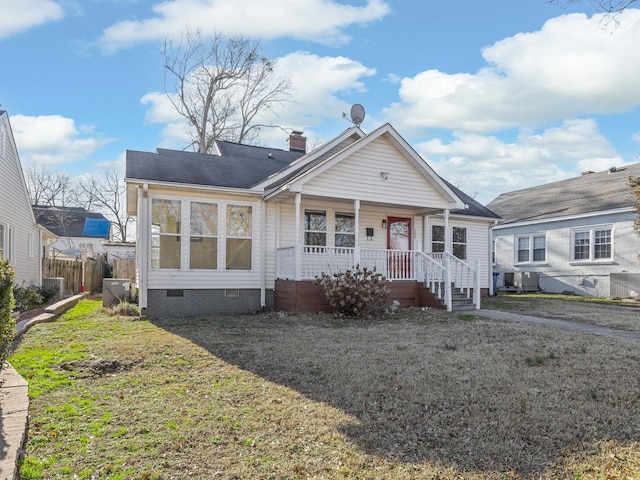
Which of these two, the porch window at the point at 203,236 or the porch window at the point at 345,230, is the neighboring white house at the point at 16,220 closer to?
the porch window at the point at 203,236

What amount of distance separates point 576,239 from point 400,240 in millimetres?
10111

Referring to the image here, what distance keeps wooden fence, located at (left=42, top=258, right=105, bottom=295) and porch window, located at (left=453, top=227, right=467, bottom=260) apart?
15197 mm

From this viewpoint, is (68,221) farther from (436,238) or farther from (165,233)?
(436,238)

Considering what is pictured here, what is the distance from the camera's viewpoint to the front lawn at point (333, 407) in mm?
3348

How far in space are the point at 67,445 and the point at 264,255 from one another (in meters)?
8.76

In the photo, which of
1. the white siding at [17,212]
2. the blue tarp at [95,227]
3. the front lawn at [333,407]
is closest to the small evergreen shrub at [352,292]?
the front lawn at [333,407]

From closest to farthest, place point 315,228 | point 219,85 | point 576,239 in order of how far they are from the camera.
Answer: point 315,228 → point 576,239 → point 219,85

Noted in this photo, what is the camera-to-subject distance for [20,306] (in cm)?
1310

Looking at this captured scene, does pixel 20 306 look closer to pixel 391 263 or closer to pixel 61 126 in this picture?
pixel 391 263

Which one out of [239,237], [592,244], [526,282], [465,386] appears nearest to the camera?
[465,386]

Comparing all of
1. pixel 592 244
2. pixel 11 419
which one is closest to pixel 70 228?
pixel 592 244

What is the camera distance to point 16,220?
15844 millimetres

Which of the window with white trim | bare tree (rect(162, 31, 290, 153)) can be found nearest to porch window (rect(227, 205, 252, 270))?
the window with white trim

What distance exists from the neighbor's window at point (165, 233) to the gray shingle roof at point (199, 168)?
675 mm
